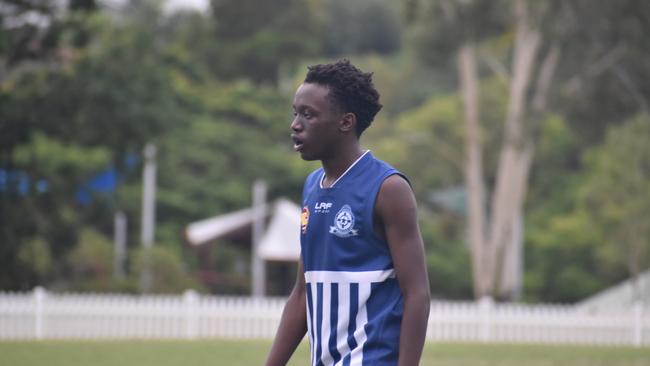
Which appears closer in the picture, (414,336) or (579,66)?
(414,336)

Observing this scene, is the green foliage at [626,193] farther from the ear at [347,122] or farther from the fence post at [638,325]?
the ear at [347,122]

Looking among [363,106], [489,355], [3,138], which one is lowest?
[489,355]

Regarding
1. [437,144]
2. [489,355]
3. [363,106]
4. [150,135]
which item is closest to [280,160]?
[437,144]

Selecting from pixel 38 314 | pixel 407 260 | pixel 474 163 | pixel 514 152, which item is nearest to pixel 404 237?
pixel 407 260

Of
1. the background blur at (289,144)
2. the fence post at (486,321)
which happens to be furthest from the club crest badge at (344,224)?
the background blur at (289,144)

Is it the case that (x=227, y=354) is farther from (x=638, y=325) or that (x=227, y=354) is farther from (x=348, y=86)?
(x=348, y=86)

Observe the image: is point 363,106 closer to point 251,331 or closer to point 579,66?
point 251,331

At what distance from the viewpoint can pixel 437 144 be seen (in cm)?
4403

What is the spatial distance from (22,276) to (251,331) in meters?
7.68

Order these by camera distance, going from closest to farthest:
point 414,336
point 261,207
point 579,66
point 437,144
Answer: point 414,336, point 579,66, point 261,207, point 437,144

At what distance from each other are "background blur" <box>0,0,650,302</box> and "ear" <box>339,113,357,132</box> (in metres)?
21.8

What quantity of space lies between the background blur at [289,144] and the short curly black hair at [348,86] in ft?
71.3

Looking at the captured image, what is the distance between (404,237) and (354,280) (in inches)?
9.6

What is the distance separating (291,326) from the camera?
15.4 ft
